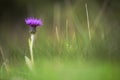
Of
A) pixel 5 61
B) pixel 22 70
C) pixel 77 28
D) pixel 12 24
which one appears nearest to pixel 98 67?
pixel 22 70

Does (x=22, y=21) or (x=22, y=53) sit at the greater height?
(x=22, y=21)

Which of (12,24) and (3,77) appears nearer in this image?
(3,77)

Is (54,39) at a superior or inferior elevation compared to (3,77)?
superior

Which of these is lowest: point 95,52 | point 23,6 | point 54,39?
point 95,52

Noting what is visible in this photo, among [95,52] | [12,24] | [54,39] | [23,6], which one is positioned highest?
[23,6]

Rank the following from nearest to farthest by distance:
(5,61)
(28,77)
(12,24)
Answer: (28,77)
(5,61)
(12,24)

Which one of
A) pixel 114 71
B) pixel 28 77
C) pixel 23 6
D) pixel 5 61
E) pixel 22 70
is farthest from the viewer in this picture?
pixel 23 6

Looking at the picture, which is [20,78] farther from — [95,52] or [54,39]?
[54,39]

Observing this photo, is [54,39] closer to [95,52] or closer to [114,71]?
[95,52]

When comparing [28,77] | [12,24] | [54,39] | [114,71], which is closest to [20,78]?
[28,77]
